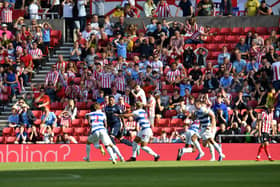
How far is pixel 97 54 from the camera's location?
33.5 meters

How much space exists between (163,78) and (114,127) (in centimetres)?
392

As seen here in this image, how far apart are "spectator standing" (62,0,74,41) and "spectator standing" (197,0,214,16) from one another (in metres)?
5.41

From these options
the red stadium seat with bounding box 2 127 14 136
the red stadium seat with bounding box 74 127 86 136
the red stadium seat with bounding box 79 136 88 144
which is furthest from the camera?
the red stadium seat with bounding box 2 127 14 136

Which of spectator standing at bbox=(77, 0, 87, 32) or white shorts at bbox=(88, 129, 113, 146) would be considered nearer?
white shorts at bbox=(88, 129, 113, 146)

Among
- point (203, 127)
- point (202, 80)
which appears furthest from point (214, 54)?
point (203, 127)

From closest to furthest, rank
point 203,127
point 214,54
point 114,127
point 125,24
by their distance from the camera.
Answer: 1. point 203,127
2. point 114,127
3. point 214,54
4. point 125,24

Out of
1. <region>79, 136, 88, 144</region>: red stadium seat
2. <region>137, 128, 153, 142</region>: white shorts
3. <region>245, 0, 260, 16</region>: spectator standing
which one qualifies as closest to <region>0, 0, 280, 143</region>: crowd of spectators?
<region>79, 136, 88, 144</region>: red stadium seat

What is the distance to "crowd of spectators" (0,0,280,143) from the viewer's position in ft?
95.5

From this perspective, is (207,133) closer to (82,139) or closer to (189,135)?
(189,135)

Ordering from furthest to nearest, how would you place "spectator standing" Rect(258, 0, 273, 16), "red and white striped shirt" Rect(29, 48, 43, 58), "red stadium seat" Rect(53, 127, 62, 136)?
"spectator standing" Rect(258, 0, 273, 16) → "red and white striped shirt" Rect(29, 48, 43, 58) → "red stadium seat" Rect(53, 127, 62, 136)

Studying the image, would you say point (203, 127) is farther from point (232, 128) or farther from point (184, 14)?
point (184, 14)

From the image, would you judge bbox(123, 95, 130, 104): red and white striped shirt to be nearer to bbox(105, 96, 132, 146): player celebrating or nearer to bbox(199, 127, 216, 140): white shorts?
bbox(105, 96, 132, 146): player celebrating

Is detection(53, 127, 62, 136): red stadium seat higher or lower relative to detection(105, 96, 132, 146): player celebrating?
lower

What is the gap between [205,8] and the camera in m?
35.7
